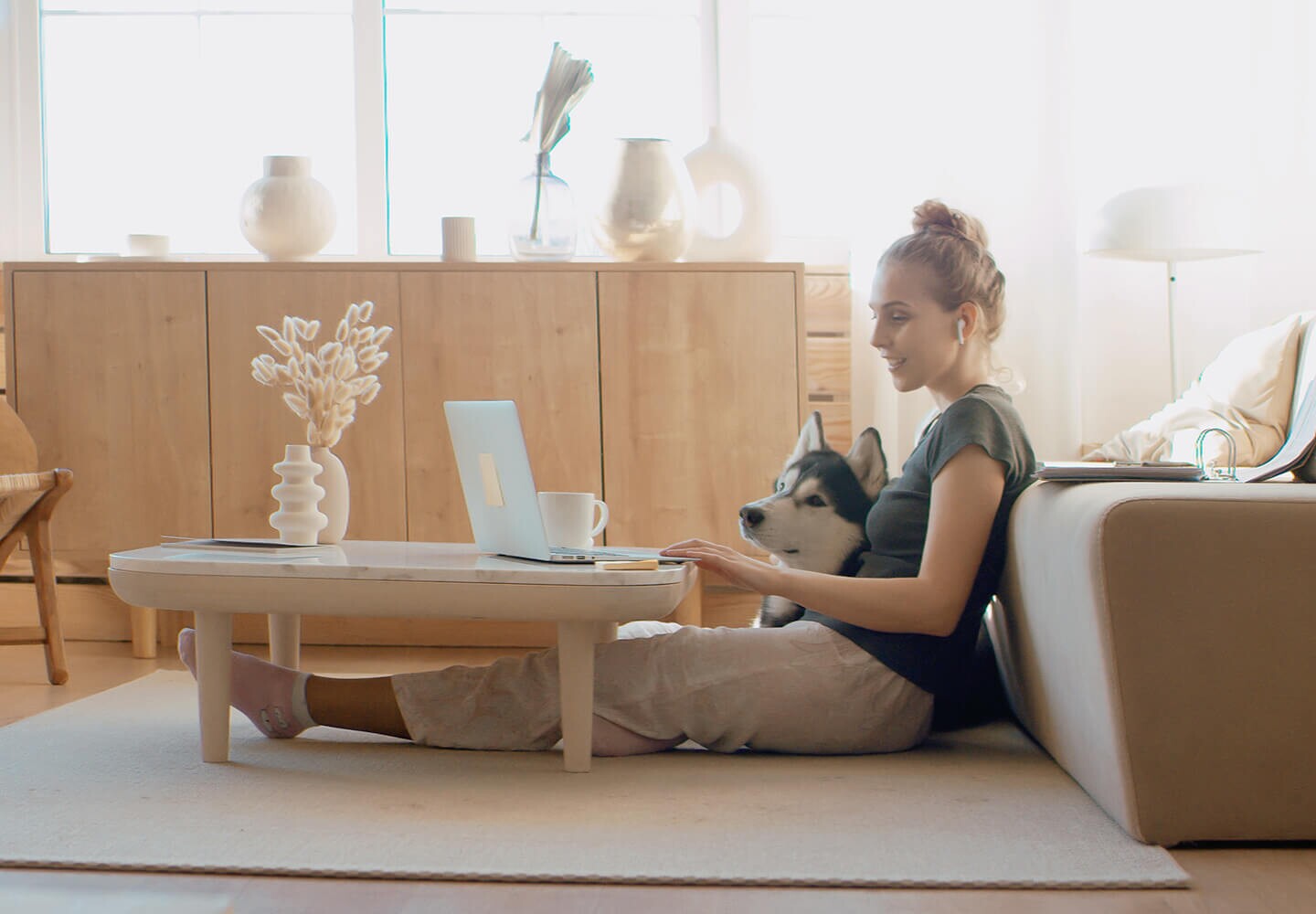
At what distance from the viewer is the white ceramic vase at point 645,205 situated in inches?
131

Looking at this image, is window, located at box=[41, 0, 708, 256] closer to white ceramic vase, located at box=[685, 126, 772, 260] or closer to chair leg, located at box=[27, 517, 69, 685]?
white ceramic vase, located at box=[685, 126, 772, 260]

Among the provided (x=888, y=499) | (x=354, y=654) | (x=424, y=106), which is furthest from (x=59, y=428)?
(x=888, y=499)

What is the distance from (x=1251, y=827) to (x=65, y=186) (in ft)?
12.2

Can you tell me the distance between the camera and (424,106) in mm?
3973

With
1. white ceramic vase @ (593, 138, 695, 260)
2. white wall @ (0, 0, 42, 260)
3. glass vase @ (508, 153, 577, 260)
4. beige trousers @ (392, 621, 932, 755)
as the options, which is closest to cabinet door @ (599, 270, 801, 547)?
white ceramic vase @ (593, 138, 695, 260)

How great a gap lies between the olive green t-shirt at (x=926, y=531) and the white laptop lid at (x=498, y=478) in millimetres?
465

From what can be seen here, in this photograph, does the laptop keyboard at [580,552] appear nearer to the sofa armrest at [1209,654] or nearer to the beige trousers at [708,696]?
the beige trousers at [708,696]

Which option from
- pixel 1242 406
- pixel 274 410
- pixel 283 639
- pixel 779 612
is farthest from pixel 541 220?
pixel 1242 406

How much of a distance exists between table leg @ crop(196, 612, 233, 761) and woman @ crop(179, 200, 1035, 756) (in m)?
0.12

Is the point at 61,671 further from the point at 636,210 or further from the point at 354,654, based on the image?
the point at 636,210

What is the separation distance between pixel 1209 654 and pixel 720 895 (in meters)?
0.63

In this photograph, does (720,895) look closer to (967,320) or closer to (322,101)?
(967,320)

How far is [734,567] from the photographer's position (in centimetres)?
178

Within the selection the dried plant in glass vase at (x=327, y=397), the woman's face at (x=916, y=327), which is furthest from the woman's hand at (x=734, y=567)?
the dried plant in glass vase at (x=327, y=397)
